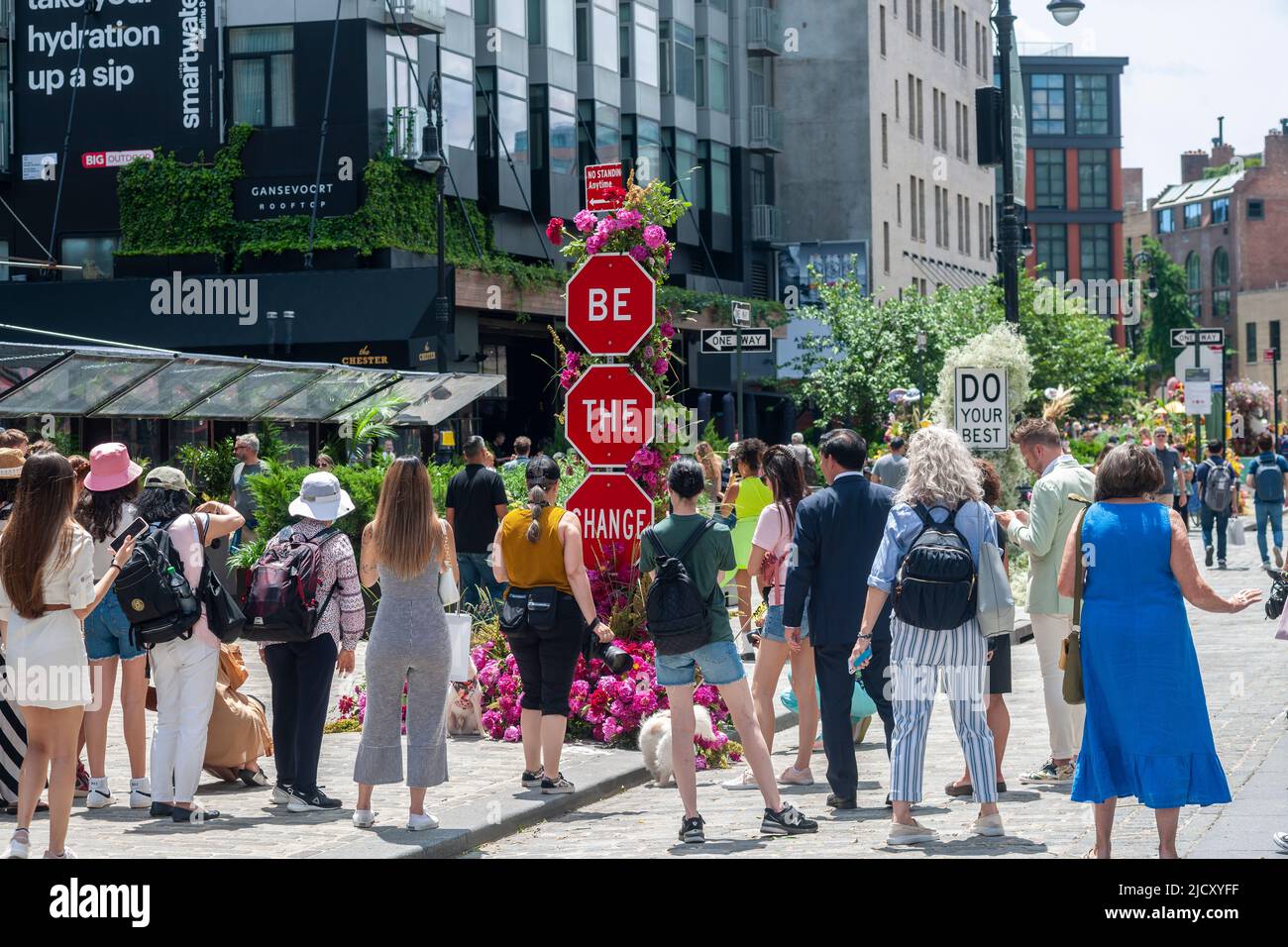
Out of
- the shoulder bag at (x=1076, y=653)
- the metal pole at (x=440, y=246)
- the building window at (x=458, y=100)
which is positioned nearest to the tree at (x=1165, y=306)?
the building window at (x=458, y=100)

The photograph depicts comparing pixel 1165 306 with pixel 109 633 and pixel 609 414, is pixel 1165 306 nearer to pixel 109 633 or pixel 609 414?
pixel 609 414

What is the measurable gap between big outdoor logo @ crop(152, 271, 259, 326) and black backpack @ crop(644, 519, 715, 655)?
29.2 meters

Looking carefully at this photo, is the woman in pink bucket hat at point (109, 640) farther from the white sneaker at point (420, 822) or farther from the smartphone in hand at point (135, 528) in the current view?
the white sneaker at point (420, 822)

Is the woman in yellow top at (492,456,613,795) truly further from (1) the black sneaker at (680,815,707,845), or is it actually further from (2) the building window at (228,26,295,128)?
(2) the building window at (228,26,295,128)

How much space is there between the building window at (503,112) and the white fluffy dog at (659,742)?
1233 inches

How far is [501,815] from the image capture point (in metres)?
8.93

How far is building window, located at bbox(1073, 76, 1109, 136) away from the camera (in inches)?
4188

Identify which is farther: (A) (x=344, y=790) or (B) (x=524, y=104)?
(B) (x=524, y=104)

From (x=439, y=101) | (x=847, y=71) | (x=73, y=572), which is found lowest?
(x=73, y=572)

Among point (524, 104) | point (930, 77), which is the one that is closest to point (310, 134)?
point (524, 104)

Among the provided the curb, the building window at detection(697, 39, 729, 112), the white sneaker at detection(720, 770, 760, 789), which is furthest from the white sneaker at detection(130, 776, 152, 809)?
the building window at detection(697, 39, 729, 112)

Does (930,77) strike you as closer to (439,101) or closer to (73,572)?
(439,101)
